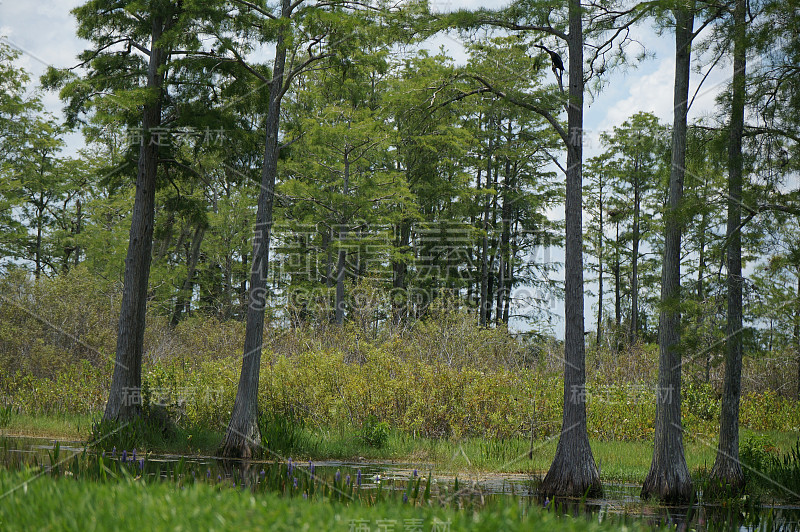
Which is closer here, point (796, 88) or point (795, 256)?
point (795, 256)

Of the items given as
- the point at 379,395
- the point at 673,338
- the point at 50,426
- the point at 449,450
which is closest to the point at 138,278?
the point at 50,426

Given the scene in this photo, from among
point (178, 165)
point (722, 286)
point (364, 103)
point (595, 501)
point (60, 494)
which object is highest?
point (364, 103)

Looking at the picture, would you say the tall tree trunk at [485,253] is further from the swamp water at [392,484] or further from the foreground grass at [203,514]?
the foreground grass at [203,514]

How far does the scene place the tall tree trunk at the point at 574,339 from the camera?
28.2 feet

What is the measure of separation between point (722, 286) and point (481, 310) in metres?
16.0

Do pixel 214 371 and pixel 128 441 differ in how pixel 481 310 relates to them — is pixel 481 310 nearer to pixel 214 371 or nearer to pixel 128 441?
pixel 214 371

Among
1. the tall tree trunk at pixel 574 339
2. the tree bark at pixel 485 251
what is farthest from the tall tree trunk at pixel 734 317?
the tree bark at pixel 485 251

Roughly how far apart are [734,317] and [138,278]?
9728 mm

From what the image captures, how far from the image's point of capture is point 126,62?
13.5m

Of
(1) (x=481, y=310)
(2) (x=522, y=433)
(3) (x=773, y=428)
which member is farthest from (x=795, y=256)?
(1) (x=481, y=310)

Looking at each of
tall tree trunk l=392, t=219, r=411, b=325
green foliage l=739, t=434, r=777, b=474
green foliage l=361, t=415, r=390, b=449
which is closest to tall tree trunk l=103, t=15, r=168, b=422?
green foliage l=361, t=415, r=390, b=449

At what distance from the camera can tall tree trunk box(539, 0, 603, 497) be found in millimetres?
8586

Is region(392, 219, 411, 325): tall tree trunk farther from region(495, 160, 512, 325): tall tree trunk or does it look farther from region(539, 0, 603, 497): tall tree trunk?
region(539, 0, 603, 497): tall tree trunk

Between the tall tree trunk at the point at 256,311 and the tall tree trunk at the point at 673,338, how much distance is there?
5980mm
